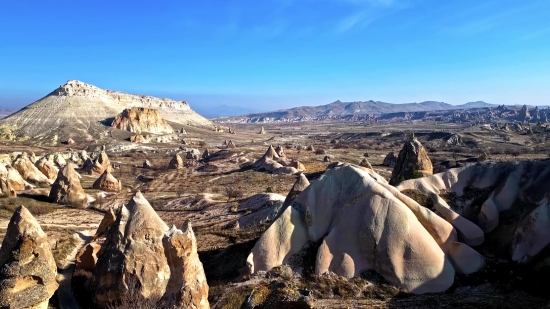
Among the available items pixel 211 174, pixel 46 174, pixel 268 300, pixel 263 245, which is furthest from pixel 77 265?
pixel 211 174

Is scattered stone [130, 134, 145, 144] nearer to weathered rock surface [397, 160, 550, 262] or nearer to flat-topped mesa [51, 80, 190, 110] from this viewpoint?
flat-topped mesa [51, 80, 190, 110]

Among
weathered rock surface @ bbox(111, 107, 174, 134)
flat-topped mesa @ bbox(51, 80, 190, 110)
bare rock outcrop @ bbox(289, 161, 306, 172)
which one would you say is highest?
flat-topped mesa @ bbox(51, 80, 190, 110)

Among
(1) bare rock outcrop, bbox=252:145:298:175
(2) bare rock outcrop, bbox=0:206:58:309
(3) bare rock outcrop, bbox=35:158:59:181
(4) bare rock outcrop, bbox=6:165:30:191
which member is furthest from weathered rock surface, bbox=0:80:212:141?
(2) bare rock outcrop, bbox=0:206:58:309

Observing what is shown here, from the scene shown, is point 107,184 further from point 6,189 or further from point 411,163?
point 411,163

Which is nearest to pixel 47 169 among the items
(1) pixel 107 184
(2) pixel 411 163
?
(1) pixel 107 184

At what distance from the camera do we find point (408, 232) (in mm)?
15359

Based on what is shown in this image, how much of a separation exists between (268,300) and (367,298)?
3727 mm

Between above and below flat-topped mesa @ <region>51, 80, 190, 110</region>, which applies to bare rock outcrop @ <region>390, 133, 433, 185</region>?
below

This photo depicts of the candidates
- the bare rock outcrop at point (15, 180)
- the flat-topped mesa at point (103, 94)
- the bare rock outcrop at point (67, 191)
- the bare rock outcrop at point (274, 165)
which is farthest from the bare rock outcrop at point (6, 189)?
the flat-topped mesa at point (103, 94)

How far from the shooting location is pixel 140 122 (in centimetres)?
12231

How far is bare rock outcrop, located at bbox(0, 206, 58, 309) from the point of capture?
41.3ft

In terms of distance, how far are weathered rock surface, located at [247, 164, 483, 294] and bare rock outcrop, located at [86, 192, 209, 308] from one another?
3165 mm

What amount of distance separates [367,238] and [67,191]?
1217 inches

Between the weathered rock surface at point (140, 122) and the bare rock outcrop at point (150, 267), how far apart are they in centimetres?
10947
